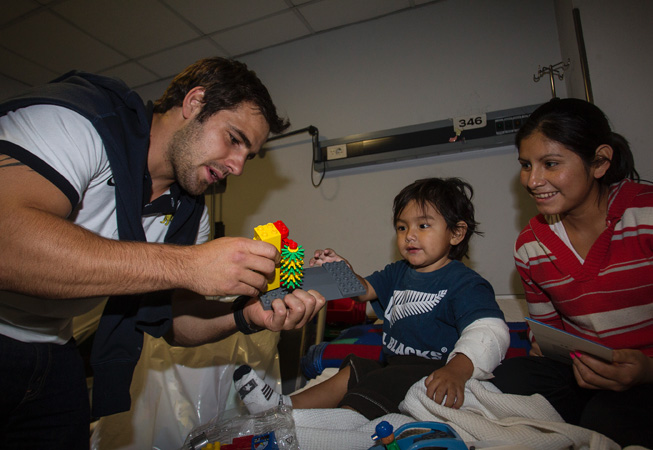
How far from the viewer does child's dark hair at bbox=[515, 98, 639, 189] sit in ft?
3.37

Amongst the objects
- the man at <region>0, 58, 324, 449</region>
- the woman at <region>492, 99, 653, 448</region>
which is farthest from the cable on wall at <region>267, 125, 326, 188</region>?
the woman at <region>492, 99, 653, 448</region>

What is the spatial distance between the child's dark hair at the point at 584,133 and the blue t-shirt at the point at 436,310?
496 mm

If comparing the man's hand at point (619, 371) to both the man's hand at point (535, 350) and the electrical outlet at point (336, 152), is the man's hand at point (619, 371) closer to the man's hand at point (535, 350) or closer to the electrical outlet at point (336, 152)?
the man's hand at point (535, 350)

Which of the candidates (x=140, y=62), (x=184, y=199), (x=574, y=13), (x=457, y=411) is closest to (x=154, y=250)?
(x=184, y=199)

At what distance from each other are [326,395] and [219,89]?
1.06 m

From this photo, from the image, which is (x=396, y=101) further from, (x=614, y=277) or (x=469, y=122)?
(x=614, y=277)

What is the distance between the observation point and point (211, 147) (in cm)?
106

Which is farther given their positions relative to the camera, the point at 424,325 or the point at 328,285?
the point at 424,325

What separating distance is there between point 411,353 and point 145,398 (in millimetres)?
985

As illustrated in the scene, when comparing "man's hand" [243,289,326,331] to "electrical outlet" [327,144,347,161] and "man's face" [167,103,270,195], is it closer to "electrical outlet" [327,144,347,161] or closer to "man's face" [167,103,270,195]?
"man's face" [167,103,270,195]

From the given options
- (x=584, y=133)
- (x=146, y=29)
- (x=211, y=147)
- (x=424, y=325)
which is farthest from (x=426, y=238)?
(x=146, y=29)

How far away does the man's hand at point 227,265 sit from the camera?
0.66m

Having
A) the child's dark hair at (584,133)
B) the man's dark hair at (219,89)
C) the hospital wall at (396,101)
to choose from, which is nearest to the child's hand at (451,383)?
the child's dark hair at (584,133)

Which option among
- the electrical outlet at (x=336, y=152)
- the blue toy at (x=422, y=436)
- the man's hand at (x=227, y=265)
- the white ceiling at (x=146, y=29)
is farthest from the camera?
the electrical outlet at (x=336, y=152)
